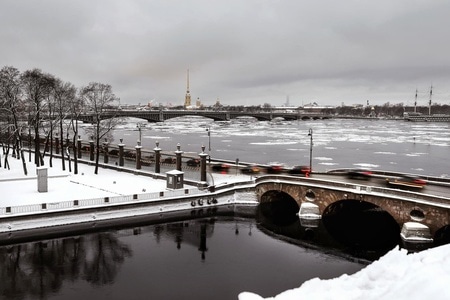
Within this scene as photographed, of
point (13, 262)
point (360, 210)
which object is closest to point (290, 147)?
point (360, 210)

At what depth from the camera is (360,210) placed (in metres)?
39.9

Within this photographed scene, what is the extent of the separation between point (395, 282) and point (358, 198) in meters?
21.9

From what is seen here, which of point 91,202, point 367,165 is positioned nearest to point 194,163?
point 91,202

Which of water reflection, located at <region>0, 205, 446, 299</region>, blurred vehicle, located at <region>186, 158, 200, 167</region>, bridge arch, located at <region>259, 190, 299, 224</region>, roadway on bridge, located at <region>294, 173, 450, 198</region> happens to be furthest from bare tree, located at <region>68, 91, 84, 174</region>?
roadway on bridge, located at <region>294, 173, 450, 198</region>

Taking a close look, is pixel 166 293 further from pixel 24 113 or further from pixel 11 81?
pixel 24 113

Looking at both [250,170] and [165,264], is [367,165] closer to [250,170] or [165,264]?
[250,170]

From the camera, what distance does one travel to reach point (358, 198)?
110 ft

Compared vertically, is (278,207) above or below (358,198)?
below

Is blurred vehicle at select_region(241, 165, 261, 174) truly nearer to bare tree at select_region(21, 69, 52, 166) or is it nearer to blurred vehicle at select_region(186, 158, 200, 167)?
blurred vehicle at select_region(186, 158, 200, 167)

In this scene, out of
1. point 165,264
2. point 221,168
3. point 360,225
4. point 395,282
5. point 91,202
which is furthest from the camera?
point 221,168

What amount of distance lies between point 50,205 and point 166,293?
49.1 feet

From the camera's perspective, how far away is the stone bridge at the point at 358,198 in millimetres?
29047

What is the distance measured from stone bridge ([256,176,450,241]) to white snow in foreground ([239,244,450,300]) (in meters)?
16.6

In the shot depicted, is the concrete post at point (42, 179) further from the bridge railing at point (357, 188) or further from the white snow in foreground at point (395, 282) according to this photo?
the white snow in foreground at point (395, 282)
